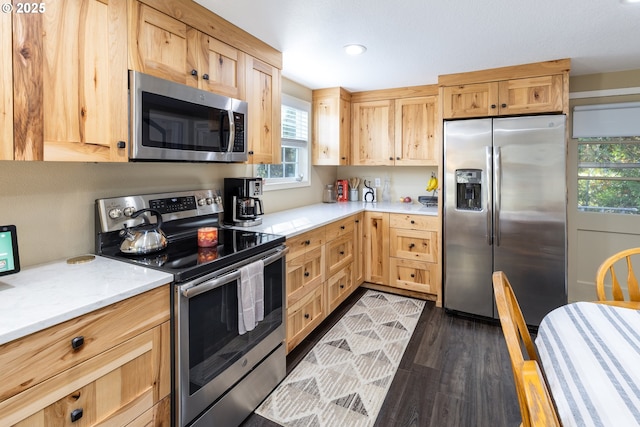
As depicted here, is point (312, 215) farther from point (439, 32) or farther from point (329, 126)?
point (439, 32)

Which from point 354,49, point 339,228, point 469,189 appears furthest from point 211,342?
point 469,189

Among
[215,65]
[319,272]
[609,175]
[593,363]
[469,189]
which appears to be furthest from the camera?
[609,175]

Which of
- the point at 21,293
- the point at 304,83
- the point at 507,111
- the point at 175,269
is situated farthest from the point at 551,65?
the point at 21,293

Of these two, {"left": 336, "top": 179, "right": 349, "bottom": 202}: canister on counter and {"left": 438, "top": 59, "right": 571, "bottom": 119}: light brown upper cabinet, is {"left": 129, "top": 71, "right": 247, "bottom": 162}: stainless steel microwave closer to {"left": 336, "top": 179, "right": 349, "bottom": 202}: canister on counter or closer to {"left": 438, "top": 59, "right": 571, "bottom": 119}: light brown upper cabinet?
{"left": 438, "top": 59, "right": 571, "bottom": 119}: light brown upper cabinet

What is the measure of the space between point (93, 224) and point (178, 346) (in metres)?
0.82

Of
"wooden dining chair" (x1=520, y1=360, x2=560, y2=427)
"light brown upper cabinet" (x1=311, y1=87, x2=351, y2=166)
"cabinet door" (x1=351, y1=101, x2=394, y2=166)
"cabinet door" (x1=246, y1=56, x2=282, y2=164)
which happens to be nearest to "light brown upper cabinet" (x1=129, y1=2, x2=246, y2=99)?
"cabinet door" (x1=246, y1=56, x2=282, y2=164)

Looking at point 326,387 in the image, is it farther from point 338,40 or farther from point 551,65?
point 551,65

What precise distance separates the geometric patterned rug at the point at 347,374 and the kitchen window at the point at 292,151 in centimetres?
Answer: 144

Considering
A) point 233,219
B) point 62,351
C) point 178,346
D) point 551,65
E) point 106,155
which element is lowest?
point 178,346

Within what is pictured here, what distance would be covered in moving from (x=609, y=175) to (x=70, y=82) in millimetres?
4157

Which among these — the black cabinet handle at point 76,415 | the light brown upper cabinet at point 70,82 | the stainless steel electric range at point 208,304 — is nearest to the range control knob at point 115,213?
the stainless steel electric range at point 208,304

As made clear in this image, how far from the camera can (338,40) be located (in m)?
2.35

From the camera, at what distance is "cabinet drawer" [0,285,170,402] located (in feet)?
3.10

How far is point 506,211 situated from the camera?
2900mm
